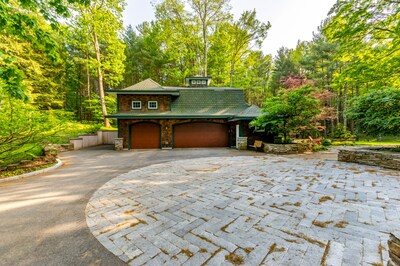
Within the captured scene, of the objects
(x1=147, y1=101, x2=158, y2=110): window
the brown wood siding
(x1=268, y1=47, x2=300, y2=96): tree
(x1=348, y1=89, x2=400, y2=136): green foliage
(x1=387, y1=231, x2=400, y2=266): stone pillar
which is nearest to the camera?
(x1=387, y1=231, x2=400, y2=266): stone pillar

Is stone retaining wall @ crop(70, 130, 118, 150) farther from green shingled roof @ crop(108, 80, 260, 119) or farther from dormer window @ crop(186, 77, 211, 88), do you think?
dormer window @ crop(186, 77, 211, 88)

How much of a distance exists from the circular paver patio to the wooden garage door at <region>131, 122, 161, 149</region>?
826 cm

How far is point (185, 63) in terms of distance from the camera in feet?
70.6

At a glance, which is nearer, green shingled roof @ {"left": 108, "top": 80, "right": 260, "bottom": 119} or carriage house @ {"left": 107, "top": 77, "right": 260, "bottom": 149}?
carriage house @ {"left": 107, "top": 77, "right": 260, "bottom": 149}

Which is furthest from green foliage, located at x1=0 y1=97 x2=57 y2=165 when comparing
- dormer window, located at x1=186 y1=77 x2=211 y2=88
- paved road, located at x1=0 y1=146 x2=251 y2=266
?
dormer window, located at x1=186 y1=77 x2=211 y2=88

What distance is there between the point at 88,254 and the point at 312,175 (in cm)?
594

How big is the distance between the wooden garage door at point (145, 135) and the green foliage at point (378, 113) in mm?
11736

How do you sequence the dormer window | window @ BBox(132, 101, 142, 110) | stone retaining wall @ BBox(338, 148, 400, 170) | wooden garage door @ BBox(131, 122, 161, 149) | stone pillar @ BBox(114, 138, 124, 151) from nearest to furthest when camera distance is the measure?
1. stone retaining wall @ BBox(338, 148, 400, 170)
2. stone pillar @ BBox(114, 138, 124, 151)
3. wooden garage door @ BBox(131, 122, 161, 149)
4. window @ BBox(132, 101, 142, 110)
5. the dormer window

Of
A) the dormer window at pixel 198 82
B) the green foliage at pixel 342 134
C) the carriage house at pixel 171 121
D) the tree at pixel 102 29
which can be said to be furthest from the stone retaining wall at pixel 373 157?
the tree at pixel 102 29

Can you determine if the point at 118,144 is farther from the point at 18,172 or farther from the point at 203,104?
the point at 203,104

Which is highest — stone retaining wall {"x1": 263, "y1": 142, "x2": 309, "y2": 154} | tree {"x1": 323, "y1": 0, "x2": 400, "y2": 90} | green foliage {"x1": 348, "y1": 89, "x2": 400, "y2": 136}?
tree {"x1": 323, "y1": 0, "x2": 400, "y2": 90}

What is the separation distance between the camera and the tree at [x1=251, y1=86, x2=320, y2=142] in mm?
9004

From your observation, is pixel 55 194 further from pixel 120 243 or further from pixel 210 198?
pixel 210 198

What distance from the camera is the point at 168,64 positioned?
22.5 meters
